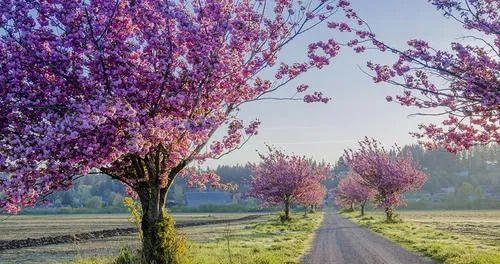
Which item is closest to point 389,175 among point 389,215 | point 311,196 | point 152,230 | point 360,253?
point 389,215

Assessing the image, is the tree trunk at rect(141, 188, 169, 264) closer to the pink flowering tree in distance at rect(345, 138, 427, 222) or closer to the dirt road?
the dirt road

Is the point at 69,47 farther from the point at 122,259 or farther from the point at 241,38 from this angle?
the point at 122,259

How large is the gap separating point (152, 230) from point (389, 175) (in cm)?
4301

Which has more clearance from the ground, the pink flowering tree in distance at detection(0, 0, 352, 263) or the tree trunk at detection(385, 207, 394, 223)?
the pink flowering tree in distance at detection(0, 0, 352, 263)

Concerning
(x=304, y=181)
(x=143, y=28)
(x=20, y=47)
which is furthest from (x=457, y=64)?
(x=304, y=181)

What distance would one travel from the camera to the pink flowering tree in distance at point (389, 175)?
53219 millimetres

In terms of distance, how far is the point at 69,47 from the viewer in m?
12.0

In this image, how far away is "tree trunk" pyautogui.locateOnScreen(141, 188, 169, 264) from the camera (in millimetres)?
14180

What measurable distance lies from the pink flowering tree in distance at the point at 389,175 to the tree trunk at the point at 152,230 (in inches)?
1594

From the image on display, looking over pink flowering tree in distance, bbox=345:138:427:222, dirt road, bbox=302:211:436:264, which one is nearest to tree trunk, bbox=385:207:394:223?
pink flowering tree in distance, bbox=345:138:427:222

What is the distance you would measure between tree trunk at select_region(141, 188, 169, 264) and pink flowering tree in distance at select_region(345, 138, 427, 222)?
40495mm

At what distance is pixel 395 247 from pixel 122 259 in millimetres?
14729

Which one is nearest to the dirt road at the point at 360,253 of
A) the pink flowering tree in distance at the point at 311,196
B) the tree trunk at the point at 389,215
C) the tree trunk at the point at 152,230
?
the tree trunk at the point at 152,230

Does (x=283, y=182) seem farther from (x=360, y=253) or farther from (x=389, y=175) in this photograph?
(x=360, y=253)
